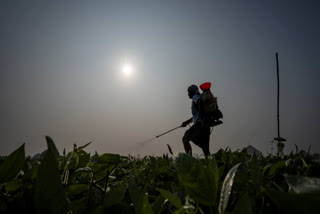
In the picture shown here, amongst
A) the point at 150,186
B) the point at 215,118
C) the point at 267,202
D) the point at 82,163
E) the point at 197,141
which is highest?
the point at 82,163

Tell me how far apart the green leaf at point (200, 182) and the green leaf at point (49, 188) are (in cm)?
25

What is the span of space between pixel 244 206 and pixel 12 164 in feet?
1.97

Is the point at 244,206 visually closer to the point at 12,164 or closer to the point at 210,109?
the point at 12,164

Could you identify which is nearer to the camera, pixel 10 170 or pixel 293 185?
pixel 293 185

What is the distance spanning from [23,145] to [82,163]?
458mm

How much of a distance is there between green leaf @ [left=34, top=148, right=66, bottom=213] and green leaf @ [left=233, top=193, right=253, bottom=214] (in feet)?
1.12

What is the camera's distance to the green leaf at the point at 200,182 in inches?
16.9

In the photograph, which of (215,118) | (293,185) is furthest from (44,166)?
(215,118)

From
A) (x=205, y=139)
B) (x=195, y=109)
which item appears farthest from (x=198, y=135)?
(x=195, y=109)

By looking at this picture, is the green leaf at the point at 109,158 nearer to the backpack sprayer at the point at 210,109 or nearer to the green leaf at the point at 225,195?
the green leaf at the point at 225,195

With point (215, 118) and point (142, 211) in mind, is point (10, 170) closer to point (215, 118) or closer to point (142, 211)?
point (142, 211)

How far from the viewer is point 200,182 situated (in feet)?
1.44

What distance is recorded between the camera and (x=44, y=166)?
0.41 m

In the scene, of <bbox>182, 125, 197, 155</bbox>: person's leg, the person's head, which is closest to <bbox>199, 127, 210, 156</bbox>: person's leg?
<bbox>182, 125, 197, 155</bbox>: person's leg
